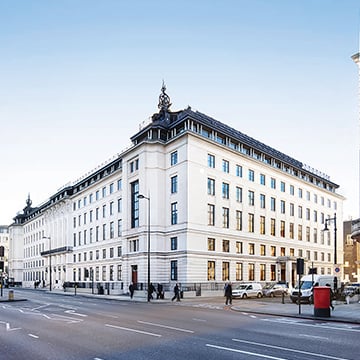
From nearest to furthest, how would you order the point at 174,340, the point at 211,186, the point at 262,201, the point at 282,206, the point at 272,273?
1. the point at 174,340
2. the point at 211,186
3. the point at 262,201
4. the point at 272,273
5. the point at 282,206

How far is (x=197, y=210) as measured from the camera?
49125mm

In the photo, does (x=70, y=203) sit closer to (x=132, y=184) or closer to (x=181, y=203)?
(x=132, y=184)

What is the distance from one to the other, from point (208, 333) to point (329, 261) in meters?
69.1

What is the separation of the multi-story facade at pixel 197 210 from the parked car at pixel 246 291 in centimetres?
549

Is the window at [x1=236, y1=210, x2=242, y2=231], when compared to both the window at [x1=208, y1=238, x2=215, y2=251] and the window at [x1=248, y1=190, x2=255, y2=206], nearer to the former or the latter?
the window at [x1=248, y1=190, x2=255, y2=206]

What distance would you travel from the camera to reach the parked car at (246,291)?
43.2 m

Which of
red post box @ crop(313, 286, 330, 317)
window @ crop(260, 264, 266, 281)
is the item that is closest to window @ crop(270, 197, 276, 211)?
window @ crop(260, 264, 266, 281)

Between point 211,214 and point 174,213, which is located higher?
point 174,213

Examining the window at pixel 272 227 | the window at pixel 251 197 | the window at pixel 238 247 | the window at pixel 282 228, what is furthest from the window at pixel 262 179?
the window at pixel 238 247

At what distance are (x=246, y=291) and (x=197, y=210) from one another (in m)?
10.4

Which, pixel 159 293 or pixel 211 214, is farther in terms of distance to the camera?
pixel 211 214

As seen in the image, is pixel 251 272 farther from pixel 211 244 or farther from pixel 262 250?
pixel 211 244

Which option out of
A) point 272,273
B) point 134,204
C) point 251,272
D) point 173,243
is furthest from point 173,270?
point 272,273

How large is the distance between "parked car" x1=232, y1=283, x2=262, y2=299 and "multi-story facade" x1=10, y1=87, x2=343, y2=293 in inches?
216
